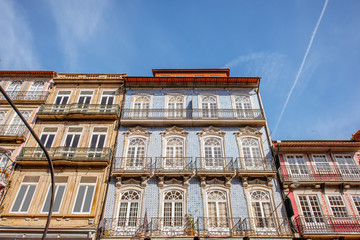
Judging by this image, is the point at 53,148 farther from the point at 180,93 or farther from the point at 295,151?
the point at 295,151

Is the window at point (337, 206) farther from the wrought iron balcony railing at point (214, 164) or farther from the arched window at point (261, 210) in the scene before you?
the wrought iron balcony railing at point (214, 164)

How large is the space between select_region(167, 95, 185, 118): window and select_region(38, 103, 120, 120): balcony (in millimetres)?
3962

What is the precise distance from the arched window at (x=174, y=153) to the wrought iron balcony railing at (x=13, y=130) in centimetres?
1030

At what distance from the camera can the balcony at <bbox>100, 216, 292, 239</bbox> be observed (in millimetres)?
13180

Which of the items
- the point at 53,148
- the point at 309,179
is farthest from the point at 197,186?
the point at 53,148

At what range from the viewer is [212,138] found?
1722 centimetres

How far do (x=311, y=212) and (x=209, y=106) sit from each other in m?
9.78

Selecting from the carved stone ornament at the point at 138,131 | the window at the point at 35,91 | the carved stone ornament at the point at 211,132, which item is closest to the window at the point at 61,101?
the window at the point at 35,91

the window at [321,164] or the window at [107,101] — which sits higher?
the window at [107,101]

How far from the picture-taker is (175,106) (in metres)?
19.0

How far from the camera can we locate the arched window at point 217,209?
13.7m

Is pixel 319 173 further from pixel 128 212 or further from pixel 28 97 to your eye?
pixel 28 97

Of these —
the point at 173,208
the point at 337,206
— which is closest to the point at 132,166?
the point at 173,208

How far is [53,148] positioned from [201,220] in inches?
425
